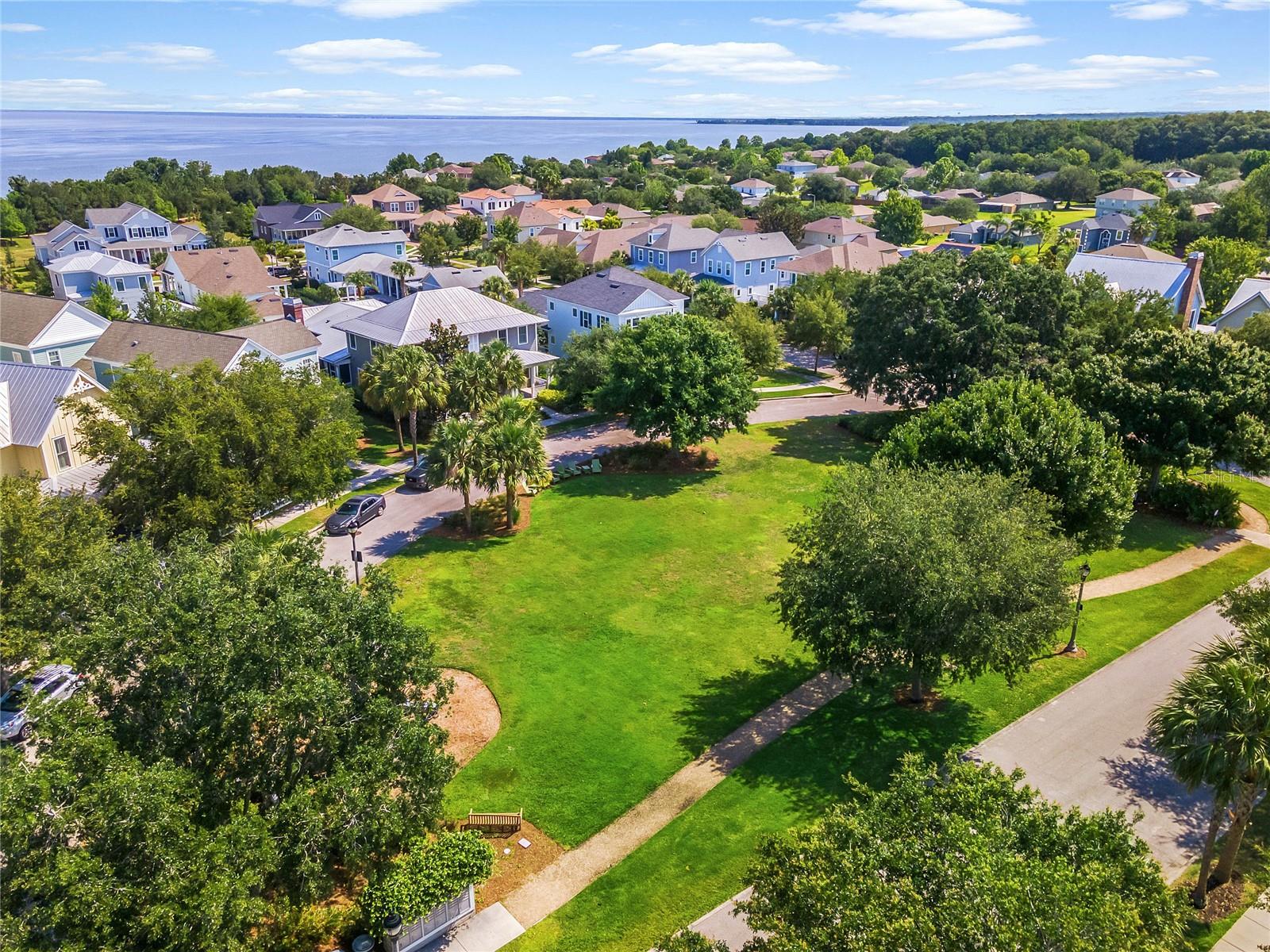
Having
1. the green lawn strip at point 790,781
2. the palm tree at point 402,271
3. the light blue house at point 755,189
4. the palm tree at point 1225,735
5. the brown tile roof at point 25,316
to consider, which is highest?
the light blue house at point 755,189

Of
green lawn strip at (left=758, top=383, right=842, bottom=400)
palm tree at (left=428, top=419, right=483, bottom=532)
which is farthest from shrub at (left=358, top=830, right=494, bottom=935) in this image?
green lawn strip at (left=758, top=383, right=842, bottom=400)

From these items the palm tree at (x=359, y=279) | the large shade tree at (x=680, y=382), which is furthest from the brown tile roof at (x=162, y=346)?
the palm tree at (x=359, y=279)

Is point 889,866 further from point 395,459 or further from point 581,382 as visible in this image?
point 581,382

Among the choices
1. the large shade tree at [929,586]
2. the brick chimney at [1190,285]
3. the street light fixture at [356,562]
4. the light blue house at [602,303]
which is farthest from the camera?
the brick chimney at [1190,285]

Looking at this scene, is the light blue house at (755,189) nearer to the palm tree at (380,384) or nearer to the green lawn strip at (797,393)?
the green lawn strip at (797,393)

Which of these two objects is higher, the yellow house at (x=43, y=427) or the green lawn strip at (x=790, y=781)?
the yellow house at (x=43, y=427)

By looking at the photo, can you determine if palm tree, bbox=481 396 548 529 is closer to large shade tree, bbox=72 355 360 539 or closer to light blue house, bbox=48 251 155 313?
large shade tree, bbox=72 355 360 539
